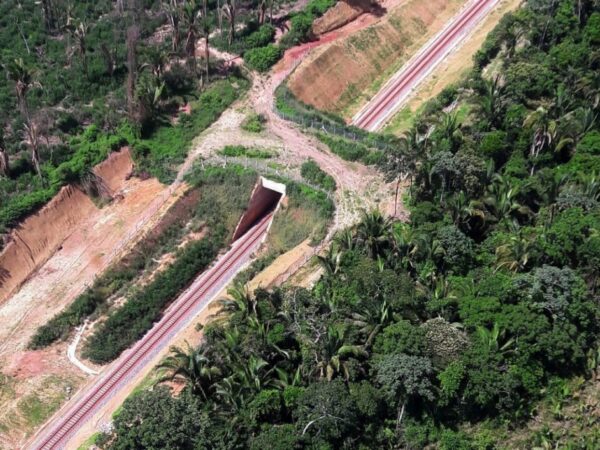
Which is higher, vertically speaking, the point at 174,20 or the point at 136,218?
the point at 174,20

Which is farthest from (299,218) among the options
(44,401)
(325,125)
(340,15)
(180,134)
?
(340,15)

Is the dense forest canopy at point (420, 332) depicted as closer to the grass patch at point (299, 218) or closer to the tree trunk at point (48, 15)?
the grass patch at point (299, 218)

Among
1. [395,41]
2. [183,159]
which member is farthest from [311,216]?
[395,41]

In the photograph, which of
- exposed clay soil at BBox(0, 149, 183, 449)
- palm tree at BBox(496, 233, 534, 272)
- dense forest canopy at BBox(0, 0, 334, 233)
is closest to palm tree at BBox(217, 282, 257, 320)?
exposed clay soil at BBox(0, 149, 183, 449)

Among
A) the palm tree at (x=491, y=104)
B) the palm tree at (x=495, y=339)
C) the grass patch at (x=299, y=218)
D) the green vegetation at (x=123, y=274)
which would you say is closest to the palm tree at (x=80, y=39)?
the green vegetation at (x=123, y=274)

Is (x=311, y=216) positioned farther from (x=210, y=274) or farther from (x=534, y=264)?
(x=534, y=264)

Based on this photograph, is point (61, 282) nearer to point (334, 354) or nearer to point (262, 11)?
point (334, 354)

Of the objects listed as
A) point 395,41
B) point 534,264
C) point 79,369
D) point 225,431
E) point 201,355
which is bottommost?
point 79,369
